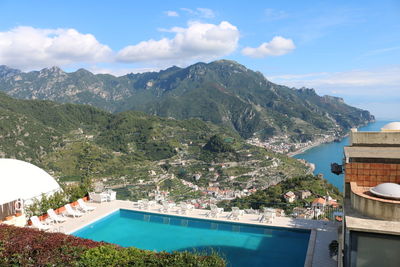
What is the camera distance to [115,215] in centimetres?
1256

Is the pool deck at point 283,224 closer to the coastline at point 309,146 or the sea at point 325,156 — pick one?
the sea at point 325,156

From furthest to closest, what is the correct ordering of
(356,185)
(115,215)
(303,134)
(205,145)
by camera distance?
1. (303,134)
2. (205,145)
3. (115,215)
4. (356,185)

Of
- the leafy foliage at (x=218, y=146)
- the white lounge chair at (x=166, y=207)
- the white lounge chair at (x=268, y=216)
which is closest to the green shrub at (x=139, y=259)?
the white lounge chair at (x=268, y=216)

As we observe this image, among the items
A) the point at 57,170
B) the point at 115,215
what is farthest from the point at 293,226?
the point at 57,170

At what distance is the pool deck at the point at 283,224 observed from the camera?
784 cm

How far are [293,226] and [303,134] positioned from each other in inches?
4871

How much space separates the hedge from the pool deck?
12.7ft

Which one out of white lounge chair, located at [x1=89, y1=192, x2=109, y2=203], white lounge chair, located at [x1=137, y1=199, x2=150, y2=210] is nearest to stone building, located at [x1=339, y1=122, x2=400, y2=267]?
white lounge chair, located at [x1=137, y1=199, x2=150, y2=210]

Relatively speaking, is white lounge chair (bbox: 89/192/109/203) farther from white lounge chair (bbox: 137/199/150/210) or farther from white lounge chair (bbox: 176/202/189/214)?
white lounge chair (bbox: 176/202/189/214)

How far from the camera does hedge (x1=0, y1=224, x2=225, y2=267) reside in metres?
5.25

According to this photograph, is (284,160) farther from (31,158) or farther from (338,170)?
(338,170)

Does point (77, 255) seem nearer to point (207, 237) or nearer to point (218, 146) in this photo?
point (207, 237)

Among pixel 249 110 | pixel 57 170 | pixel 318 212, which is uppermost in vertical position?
pixel 249 110

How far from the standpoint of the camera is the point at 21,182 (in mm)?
13281
